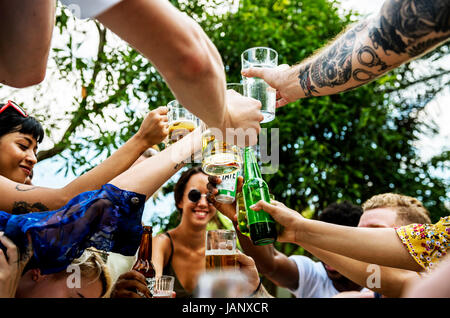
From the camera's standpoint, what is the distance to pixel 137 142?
1.81 meters

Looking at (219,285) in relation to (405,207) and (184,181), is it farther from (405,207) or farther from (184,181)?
(184,181)

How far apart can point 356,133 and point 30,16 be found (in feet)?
12.3

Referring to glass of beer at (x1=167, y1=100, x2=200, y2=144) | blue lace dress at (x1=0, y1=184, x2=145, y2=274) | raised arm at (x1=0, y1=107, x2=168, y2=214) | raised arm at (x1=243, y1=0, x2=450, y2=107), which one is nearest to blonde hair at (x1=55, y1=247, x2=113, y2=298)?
blue lace dress at (x1=0, y1=184, x2=145, y2=274)

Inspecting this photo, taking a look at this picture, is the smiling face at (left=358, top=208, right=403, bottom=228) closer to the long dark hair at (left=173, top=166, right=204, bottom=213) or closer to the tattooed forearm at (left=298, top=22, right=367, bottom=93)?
the tattooed forearm at (left=298, top=22, right=367, bottom=93)

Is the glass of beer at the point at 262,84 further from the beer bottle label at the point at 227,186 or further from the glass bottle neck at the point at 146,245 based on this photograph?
the glass bottle neck at the point at 146,245

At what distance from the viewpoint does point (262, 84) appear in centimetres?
183

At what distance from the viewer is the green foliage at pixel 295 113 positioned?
3.65m

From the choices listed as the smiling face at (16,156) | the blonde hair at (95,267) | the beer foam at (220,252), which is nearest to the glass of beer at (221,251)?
the beer foam at (220,252)

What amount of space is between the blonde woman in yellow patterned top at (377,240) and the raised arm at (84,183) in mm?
618

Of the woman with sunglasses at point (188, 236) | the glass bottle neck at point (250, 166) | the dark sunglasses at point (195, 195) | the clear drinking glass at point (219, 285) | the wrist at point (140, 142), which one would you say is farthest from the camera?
the dark sunglasses at point (195, 195)

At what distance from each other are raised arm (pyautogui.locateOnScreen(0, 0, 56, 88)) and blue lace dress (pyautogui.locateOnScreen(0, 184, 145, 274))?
1.95 feet

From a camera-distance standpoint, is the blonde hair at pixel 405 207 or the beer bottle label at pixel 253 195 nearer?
the beer bottle label at pixel 253 195
